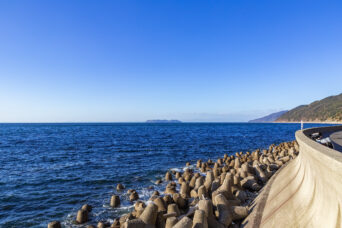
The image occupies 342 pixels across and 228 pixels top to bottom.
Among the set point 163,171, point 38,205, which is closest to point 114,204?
point 38,205

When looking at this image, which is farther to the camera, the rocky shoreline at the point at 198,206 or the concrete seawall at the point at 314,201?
the rocky shoreline at the point at 198,206

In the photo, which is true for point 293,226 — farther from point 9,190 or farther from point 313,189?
point 9,190

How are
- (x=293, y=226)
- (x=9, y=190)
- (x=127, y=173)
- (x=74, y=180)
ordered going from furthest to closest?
(x=127, y=173), (x=74, y=180), (x=9, y=190), (x=293, y=226)

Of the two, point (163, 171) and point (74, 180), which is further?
point (163, 171)

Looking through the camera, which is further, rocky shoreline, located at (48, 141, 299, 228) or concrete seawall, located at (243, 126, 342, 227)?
rocky shoreline, located at (48, 141, 299, 228)

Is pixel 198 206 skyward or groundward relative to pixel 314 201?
groundward

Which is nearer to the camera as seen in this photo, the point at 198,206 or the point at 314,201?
the point at 314,201

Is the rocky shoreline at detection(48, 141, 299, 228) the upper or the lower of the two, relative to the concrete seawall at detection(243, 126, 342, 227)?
lower

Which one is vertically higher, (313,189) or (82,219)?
(313,189)

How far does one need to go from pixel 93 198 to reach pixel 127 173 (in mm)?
4597

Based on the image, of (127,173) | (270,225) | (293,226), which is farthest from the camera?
(127,173)

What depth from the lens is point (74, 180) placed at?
13398 millimetres

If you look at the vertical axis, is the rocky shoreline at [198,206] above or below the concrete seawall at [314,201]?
below

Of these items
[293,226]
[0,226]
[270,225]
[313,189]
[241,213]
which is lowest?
[0,226]
